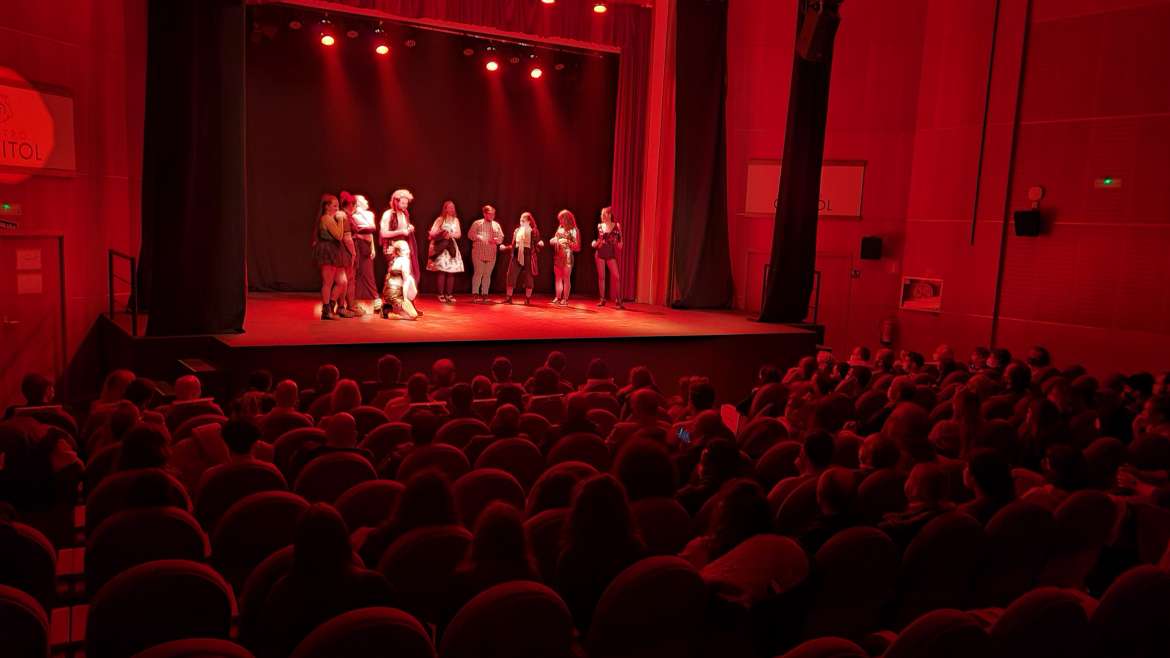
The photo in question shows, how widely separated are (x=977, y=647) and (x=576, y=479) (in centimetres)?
172

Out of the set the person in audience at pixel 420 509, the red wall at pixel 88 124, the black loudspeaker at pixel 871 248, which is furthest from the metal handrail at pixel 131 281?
the black loudspeaker at pixel 871 248

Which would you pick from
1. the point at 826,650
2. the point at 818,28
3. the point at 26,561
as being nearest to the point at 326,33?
the point at 818,28

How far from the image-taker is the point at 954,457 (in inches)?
186

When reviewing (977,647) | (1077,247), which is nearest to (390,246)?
(1077,247)

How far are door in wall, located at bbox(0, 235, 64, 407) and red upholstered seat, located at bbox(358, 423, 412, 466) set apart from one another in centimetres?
514

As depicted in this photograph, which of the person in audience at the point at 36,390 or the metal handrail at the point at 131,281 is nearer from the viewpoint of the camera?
the person in audience at the point at 36,390

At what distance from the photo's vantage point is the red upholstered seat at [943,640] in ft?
7.04

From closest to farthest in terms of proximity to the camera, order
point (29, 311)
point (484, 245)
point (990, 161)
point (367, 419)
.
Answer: point (367, 419), point (29, 311), point (990, 161), point (484, 245)

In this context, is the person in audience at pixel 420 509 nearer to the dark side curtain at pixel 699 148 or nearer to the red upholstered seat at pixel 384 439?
the red upholstered seat at pixel 384 439

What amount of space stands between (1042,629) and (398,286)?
8795mm

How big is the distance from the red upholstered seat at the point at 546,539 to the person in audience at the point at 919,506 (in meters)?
1.25

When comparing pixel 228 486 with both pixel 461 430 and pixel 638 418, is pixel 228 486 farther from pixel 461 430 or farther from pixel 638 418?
pixel 638 418

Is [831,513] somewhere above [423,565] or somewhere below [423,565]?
above

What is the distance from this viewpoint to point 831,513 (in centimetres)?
316
